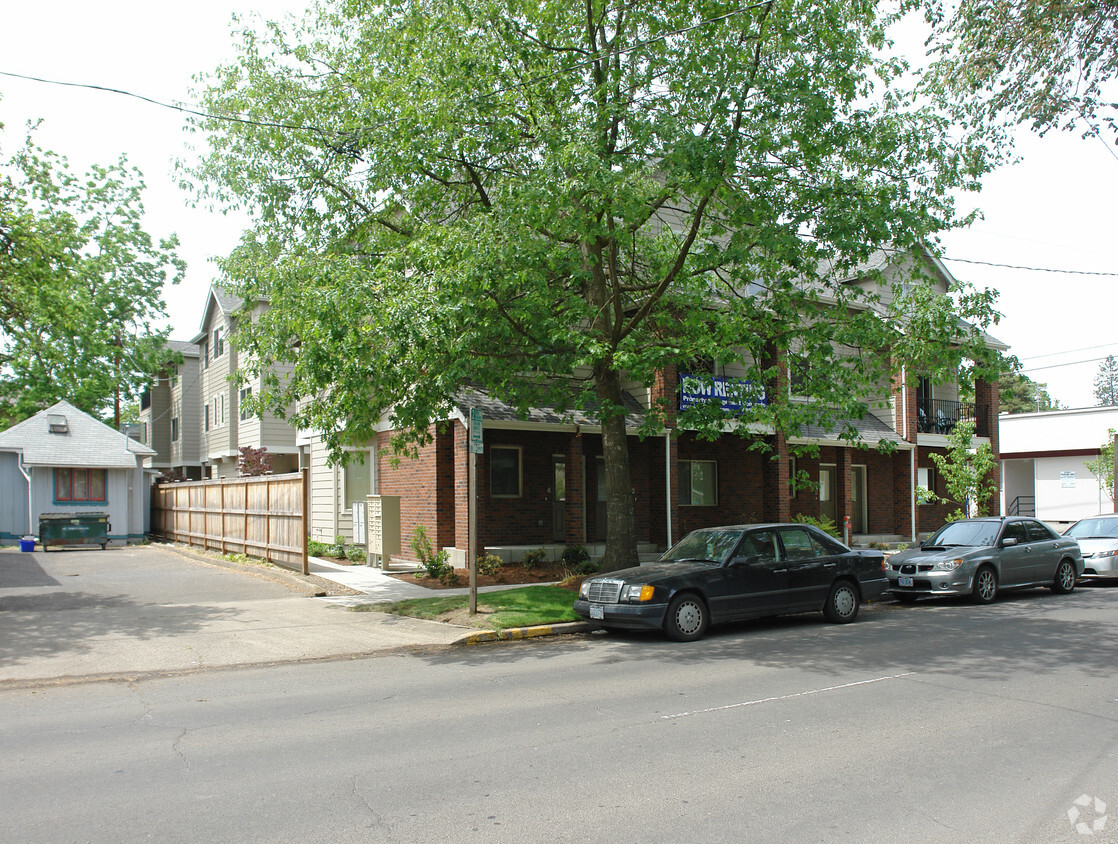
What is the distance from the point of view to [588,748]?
6.24 metres

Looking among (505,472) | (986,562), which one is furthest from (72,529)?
(986,562)

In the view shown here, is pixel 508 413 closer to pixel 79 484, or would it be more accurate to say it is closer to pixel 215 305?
pixel 79 484

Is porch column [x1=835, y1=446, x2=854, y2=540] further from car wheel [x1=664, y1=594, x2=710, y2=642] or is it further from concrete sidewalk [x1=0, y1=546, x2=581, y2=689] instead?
car wheel [x1=664, y1=594, x2=710, y2=642]

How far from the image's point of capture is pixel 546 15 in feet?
42.3

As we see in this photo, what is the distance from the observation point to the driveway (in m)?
9.93

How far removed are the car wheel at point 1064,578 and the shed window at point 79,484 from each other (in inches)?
1068

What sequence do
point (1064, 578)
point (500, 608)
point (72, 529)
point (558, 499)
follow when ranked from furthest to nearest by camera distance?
point (72, 529) → point (558, 499) → point (1064, 578) → point (500, 608)

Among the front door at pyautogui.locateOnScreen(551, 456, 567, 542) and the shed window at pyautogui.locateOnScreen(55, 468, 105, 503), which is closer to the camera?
the front door at pyautogui.locateOnScreen(551, 456, 567, 542)

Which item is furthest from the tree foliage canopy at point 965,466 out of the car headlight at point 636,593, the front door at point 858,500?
the car headlight at point 636,593

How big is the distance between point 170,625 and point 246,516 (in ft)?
28.0

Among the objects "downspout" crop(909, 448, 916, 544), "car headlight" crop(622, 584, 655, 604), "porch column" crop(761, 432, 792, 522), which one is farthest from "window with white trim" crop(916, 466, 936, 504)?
"car headlight" crop(622, 584, 655, 604)

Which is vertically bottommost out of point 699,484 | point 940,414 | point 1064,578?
point 1064,578

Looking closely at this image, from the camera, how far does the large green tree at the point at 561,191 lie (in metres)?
11.4

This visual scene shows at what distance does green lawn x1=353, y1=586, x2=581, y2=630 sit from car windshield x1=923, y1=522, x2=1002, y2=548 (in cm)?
706
